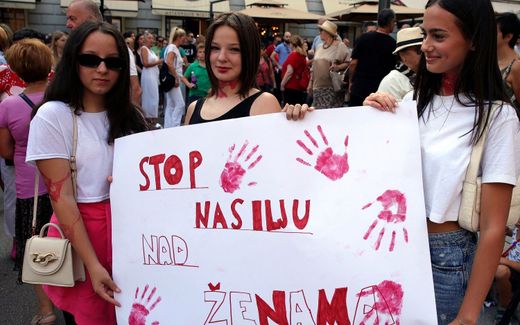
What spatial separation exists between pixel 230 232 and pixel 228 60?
65 centimetres

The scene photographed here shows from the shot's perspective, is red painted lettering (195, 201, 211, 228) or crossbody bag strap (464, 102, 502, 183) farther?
red painted lettering (195, 201, 211, 228)

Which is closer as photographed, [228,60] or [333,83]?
[228,60]

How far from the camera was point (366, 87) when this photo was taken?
Result: 545cm

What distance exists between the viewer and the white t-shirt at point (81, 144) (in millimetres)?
1678

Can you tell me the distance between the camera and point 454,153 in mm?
1360

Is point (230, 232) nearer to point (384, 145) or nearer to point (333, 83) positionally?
point (384, 145)

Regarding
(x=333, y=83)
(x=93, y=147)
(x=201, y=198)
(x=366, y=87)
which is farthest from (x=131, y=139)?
(x=333, y=83)

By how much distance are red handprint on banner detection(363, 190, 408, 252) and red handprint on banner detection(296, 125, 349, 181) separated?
14 cm

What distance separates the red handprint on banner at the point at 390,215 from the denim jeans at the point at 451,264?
0.12 meters

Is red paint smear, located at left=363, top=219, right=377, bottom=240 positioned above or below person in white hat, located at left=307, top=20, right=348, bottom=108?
below

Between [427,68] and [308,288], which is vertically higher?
[427,68]

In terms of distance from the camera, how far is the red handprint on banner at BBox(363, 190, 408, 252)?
55.7 inches

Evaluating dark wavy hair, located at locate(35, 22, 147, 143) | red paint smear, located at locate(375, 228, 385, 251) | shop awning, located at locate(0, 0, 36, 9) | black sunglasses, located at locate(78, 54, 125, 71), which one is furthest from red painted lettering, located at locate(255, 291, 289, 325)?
shop awning, located at locate(0, 0, 36, 9)

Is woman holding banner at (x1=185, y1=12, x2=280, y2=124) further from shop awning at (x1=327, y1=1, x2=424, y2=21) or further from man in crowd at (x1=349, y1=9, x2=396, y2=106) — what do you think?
shop awning at (x1=327, y1=1, x2=424, y2=21)
